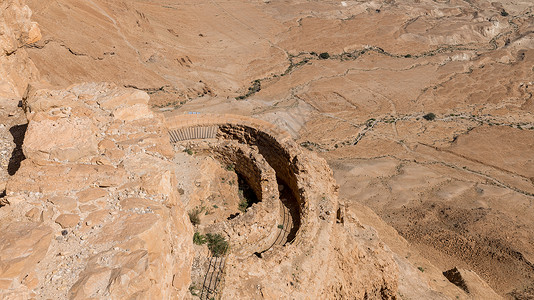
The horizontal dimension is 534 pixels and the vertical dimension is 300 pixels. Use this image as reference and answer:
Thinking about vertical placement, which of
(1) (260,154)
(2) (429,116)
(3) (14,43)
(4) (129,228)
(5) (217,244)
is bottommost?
(2) (429,116)

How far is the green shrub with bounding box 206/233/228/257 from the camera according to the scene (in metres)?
9.76

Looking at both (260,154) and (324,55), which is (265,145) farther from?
(324,55)

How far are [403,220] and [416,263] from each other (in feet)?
13.5

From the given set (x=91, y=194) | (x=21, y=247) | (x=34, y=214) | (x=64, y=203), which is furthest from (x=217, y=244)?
(x=21, y=247)

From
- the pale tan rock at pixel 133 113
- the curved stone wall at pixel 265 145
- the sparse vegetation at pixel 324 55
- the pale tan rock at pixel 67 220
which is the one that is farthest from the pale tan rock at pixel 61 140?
the sparse vegetation at pixel 324 55

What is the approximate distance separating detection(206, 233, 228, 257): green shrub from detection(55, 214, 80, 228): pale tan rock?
5.56 m

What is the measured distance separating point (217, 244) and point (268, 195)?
292cm

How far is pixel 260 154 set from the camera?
14055mm

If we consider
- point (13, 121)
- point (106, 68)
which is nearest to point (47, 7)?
point (106, 68)

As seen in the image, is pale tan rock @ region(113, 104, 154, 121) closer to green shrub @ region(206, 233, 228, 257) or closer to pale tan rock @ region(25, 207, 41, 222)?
pale tan rock @ region(25, 207, 41, 222)

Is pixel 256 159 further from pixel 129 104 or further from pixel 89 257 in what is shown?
pixel 89 257

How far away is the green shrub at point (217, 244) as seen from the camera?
32.0 ft

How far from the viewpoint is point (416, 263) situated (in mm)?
15562

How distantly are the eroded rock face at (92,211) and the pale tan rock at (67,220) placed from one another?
1 centimetres
